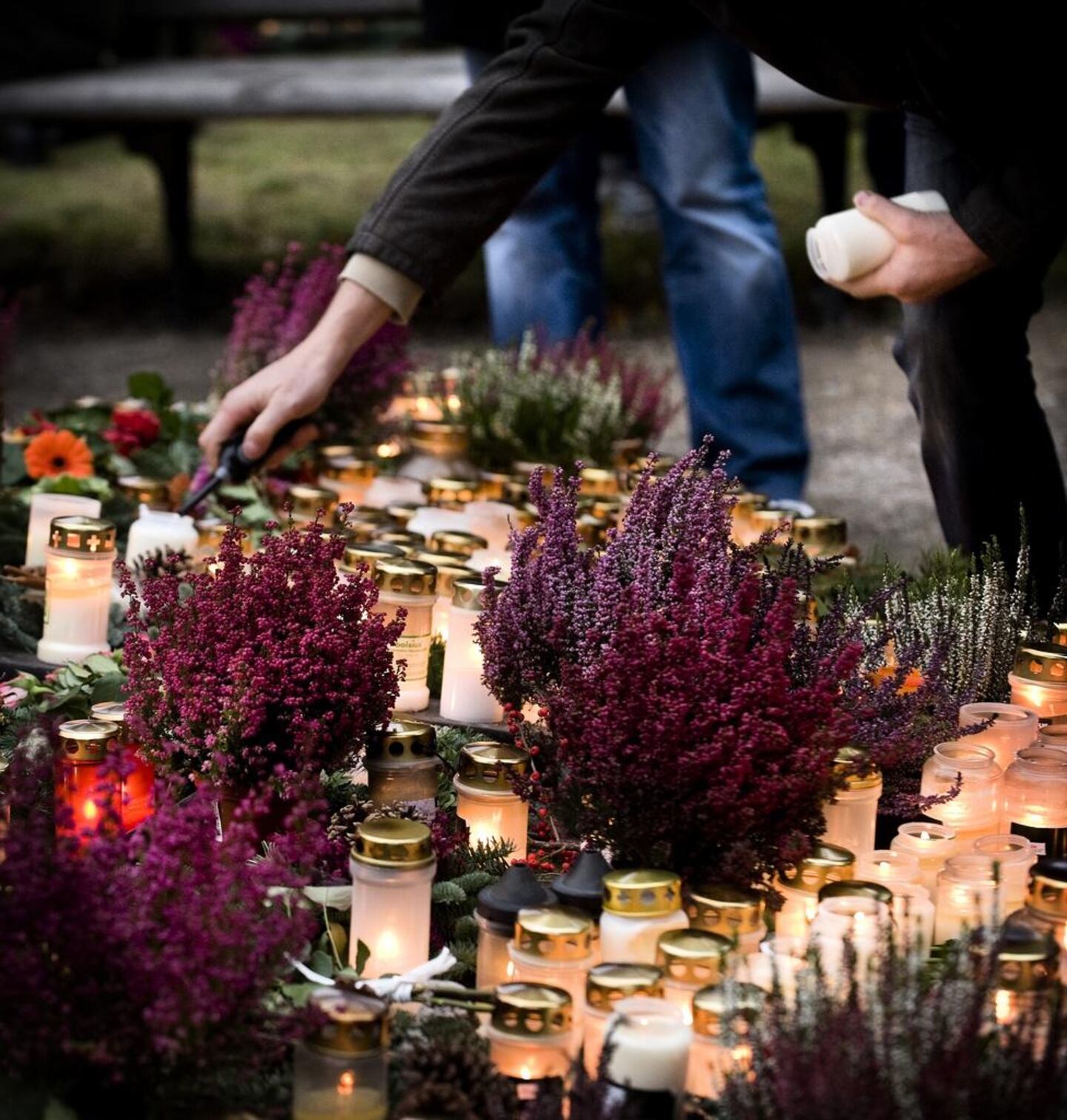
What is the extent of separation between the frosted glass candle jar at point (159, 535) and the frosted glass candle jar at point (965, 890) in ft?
4.36

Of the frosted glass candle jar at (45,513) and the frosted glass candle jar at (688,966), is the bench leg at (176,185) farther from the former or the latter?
the frosted glass candle jar at (688,966)

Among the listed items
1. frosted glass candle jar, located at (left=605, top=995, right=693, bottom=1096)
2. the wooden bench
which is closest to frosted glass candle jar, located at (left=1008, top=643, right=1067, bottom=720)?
frosted glass candle jar, located at (left=605, top=995, right=693, bottom=1096)

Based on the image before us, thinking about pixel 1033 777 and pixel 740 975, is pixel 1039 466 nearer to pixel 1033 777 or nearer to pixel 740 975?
pixel 1033 777

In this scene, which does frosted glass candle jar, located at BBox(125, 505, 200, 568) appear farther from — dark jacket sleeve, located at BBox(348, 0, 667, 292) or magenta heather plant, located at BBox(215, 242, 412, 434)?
magenta heather plant, located at BBox(215, 242, 412, 434)

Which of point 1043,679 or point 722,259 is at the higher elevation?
point 722,259

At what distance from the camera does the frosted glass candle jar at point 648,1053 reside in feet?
4.38

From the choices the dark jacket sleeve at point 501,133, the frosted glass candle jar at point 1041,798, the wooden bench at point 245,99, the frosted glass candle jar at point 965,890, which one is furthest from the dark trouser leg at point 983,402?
the wooden bench at point 245,99

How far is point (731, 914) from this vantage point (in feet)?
5.08

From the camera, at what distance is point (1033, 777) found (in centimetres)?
186

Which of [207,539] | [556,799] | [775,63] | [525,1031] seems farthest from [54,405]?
[525,1031]

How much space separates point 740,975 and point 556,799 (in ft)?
1.03

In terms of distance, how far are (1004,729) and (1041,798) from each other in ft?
0.46

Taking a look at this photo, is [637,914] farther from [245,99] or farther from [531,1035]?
[245,99]

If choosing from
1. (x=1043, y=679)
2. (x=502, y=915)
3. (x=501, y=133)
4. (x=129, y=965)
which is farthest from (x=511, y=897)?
(x=501, y=133)
